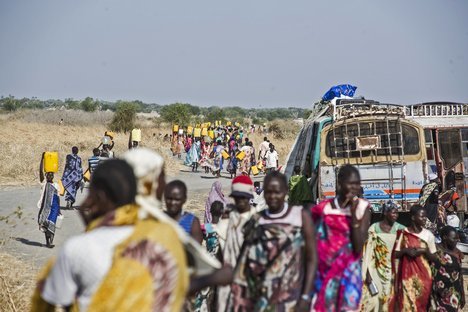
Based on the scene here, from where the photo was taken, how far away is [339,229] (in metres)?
5.47

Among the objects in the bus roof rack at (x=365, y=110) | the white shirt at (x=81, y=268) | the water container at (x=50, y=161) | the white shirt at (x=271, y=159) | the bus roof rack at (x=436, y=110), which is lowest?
the white shirt at (x=81, y=268)

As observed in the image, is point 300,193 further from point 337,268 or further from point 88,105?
point 88,105

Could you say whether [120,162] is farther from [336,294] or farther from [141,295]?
[336,294]

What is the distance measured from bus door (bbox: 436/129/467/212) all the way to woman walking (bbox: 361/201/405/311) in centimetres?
740

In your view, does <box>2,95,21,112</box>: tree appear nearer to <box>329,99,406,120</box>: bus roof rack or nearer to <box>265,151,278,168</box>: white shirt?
<box>265,151,278,168</box>: white shirt

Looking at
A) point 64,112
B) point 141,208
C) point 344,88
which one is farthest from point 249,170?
point 64,112

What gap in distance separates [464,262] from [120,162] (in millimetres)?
10567

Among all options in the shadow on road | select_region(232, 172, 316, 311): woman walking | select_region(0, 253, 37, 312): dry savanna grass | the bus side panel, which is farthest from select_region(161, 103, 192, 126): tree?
select_region(232, 172, 316, 311): woman walking

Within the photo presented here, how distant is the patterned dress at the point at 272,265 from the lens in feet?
15.8

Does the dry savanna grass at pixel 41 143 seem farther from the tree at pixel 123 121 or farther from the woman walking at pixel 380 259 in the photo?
Answer: the woman walking at pixel 380 259

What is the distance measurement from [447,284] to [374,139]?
573cm

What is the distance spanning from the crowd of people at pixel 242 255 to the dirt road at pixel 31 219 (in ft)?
11.1

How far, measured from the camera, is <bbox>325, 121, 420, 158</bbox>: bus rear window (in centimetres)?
1294

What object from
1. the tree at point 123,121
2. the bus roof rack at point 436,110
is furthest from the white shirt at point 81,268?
the tree at point 123,121
